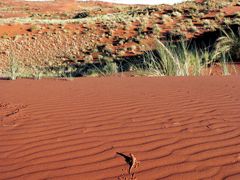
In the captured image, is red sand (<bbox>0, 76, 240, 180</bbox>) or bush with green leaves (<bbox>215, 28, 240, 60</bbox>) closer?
red sand (<bbox>0, 76, 240, 180</bbox>)

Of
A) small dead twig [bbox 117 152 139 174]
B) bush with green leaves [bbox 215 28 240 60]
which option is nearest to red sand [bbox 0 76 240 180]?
small dead twig [bbox 117 152 139 174]

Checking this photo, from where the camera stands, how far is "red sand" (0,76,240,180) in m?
3.96

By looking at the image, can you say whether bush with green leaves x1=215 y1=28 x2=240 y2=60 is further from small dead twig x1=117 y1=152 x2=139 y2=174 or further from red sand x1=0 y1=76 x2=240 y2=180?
small dead twig x1=117 y1=152 x2=139 y2=174

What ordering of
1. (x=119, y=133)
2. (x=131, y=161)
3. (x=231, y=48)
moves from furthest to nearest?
(x=231, y=48) → (x=119, y=133) → (x=131, y=161)

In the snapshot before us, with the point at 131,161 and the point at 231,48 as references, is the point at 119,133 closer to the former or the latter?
the point at 131,161

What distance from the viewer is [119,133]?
5062mm

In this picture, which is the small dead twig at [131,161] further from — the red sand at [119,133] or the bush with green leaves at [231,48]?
the bush with green leaves at [231,48]

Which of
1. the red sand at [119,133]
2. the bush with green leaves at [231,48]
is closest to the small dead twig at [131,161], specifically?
the red sand at [119,133]

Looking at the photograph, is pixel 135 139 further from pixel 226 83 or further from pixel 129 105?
pixel 226 83

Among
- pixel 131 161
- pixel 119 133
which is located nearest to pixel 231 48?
pixel 119 133

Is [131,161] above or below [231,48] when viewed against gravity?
above

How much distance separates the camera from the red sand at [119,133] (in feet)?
13.0

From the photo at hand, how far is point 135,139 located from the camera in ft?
15.9

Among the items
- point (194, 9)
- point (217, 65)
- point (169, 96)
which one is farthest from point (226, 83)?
point (194, 9)
